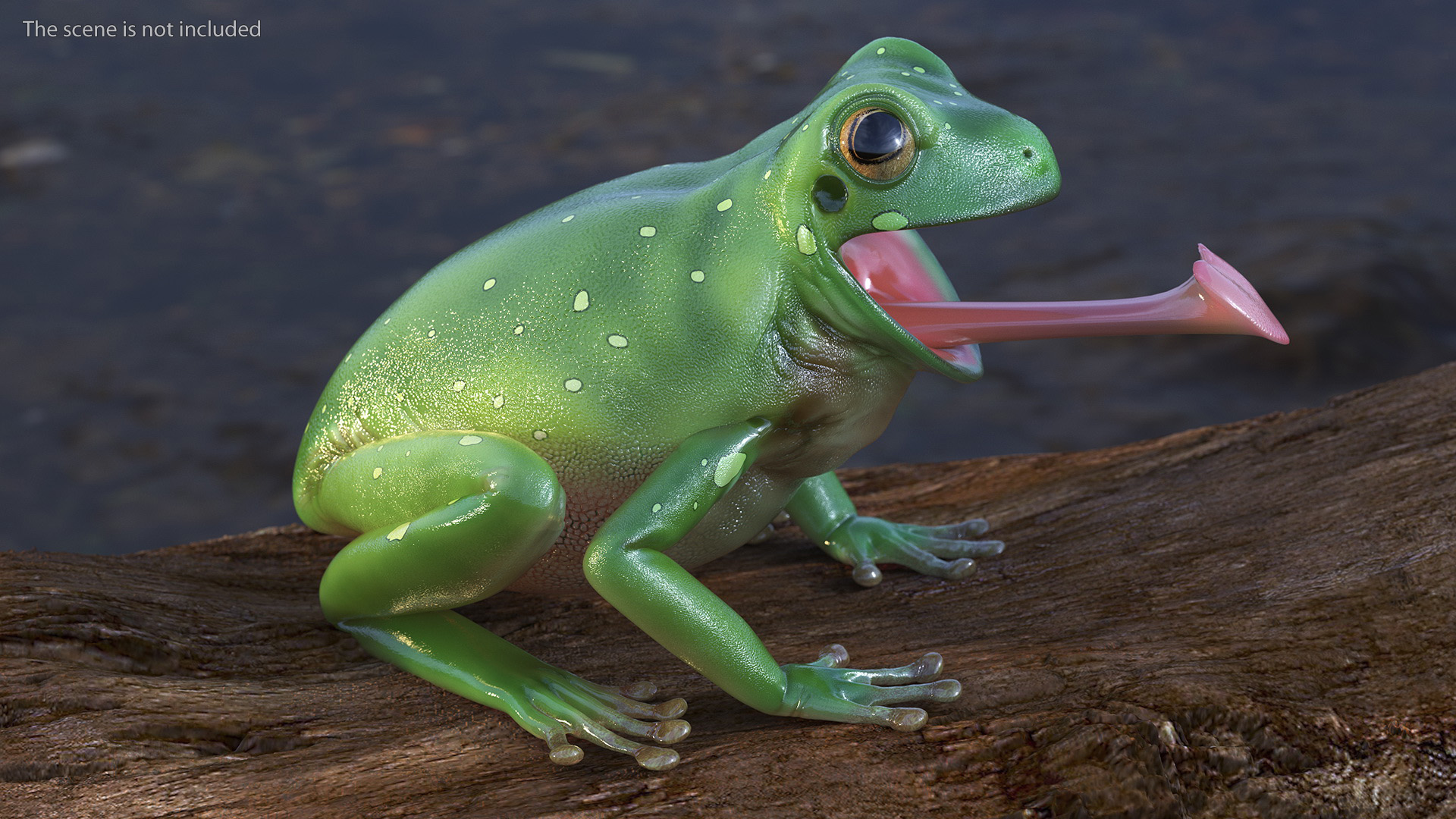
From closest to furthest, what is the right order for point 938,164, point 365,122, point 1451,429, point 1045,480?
point 938,164 < point 1451,429 < point 1045,480 < point 365,122

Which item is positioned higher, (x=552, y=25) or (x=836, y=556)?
(x=552, y=25)

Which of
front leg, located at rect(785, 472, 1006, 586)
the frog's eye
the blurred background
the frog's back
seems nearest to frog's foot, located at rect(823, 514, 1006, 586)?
front leg, located at rect(785, 472, 1006, 586)

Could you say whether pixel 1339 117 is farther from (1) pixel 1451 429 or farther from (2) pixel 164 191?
(2) pixel 164 191

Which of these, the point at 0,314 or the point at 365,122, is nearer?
the point at 0,314

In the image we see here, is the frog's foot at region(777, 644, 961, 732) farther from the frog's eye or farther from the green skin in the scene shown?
the frog's eye

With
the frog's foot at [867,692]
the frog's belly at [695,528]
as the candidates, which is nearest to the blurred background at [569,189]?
the frog's belly at [695,528]

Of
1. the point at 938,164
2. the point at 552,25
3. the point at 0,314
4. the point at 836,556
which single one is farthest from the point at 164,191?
the point at 938,164

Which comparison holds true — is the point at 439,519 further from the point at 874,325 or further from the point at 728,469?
the point at 874,325

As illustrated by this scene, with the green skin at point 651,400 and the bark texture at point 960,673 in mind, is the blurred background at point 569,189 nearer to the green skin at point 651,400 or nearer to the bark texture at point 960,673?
the bark texture at point 960,673
